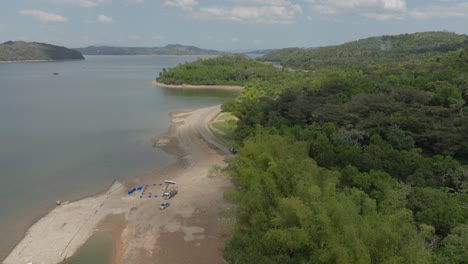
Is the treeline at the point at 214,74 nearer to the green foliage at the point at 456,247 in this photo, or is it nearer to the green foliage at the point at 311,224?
the green foliage at the point at 311,224

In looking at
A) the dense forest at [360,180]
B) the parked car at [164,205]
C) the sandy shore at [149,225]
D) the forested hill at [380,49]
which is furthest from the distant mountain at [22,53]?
the parked car at [164,205]

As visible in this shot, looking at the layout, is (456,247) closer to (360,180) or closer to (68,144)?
(360,180)

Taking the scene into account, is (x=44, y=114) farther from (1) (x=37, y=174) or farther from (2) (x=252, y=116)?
(2) (x=252, y=116)

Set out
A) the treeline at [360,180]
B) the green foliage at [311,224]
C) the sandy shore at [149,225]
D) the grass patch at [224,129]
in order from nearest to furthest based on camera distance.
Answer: the green foliage at [311,224], the treeline at [360,180], the sandy shore at [149,225], the grass patch at [224,129]

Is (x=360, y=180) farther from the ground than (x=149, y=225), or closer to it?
farther from the ground

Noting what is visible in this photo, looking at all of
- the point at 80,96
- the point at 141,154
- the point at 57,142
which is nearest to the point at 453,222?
the point at 141,154

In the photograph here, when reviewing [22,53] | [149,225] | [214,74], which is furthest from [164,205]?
[22,53]

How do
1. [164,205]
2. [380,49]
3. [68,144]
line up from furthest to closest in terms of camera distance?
[380,49] → [68,144] → [164,205]

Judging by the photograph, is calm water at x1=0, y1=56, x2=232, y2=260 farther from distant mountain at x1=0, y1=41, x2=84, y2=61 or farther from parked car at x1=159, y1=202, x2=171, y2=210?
distant mountain at x1=0, y1=41, x2=84, y2=61
